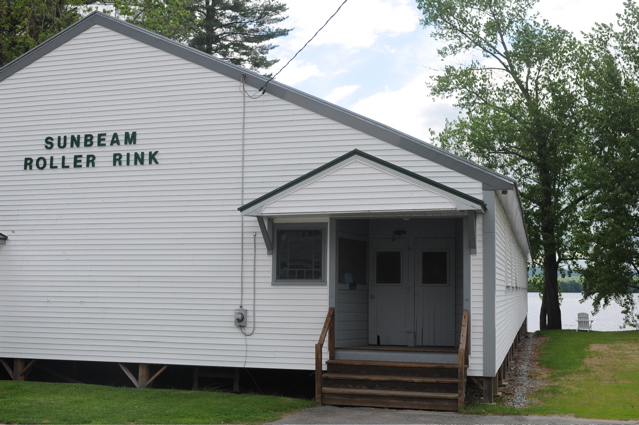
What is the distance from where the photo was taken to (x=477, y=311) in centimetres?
1238

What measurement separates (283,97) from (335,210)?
267cm

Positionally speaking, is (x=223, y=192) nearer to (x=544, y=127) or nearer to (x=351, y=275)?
(x=351, y=275)

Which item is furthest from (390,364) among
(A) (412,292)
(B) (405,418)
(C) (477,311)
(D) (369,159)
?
(D) (369,159)

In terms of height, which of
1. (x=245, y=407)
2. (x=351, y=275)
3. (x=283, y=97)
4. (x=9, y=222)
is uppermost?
(x=283, y=97)

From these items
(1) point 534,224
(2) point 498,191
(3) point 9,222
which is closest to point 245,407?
(2) point 498,191

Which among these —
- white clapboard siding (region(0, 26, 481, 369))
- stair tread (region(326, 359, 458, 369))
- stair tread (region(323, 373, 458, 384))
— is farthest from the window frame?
stair tread (region(323, 373, 458, 384))

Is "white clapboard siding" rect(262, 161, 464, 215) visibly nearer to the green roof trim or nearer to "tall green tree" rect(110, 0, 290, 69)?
the green roof trim

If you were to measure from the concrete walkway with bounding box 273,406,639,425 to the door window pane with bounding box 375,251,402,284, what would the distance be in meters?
3.69

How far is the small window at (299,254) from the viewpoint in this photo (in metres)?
13.5

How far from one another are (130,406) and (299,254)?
386 cm

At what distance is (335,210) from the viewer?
12516mm

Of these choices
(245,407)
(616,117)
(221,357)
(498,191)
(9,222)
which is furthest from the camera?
(616,117)

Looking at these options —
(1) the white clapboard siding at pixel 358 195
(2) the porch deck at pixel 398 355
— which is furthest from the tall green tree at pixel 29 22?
(2) the porch deck at pixel 398 355

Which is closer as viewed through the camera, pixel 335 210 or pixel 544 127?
pixel 335 210
